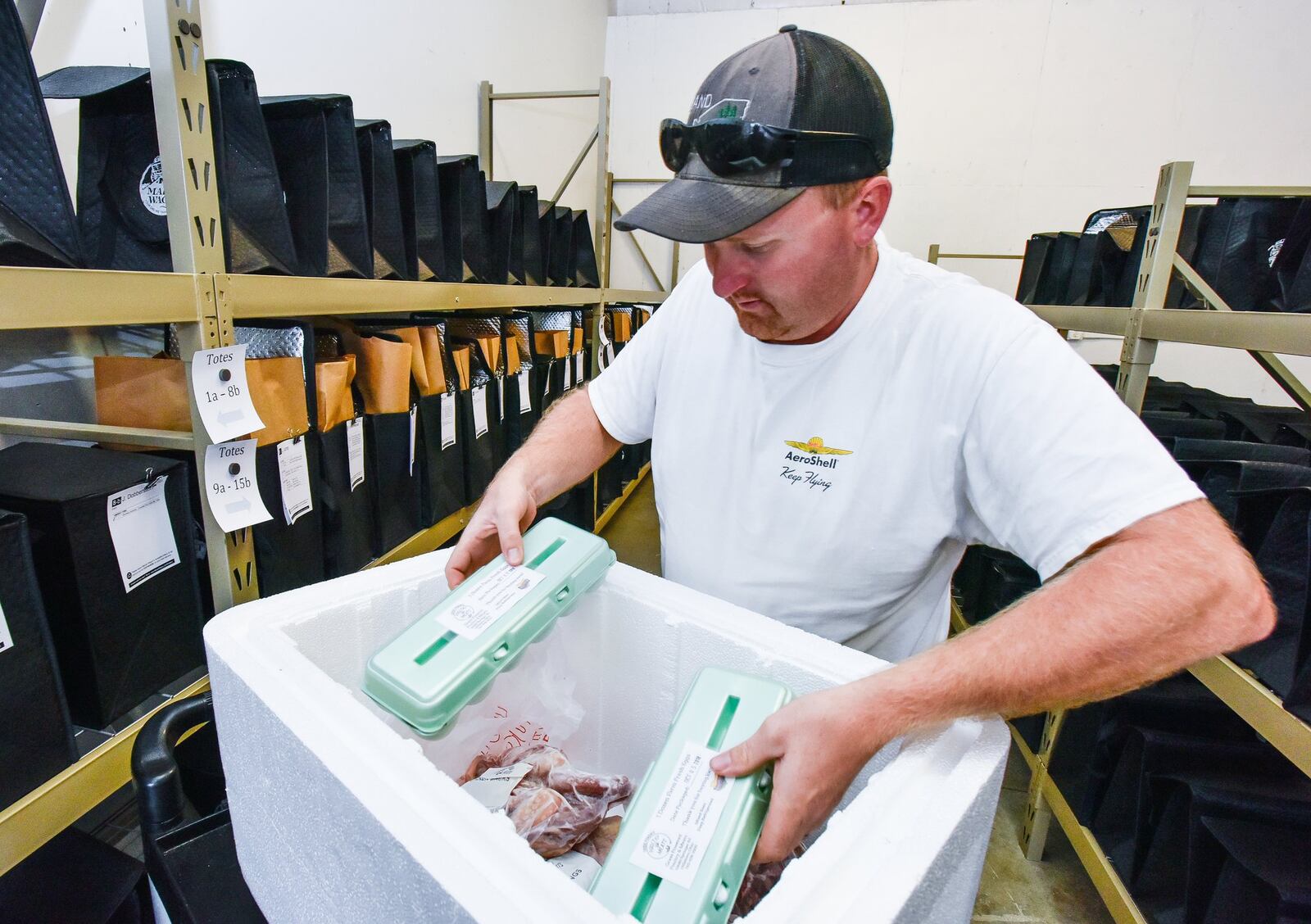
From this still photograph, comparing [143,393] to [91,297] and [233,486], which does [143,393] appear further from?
[91,297]

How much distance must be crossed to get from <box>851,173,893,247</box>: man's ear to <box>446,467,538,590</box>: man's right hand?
1.69 feet

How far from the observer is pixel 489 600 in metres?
0.60

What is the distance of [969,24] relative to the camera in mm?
3400

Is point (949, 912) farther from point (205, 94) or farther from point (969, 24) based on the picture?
point (969, 24)

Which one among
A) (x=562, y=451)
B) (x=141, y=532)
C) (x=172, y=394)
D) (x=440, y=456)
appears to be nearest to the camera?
(x=141, y=532)

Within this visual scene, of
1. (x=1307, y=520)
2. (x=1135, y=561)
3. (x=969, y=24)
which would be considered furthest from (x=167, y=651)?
(x=969, y=24)

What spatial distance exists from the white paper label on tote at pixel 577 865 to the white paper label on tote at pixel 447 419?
35.7 inches

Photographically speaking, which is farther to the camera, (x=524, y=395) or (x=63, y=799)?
(x=524, y=395)

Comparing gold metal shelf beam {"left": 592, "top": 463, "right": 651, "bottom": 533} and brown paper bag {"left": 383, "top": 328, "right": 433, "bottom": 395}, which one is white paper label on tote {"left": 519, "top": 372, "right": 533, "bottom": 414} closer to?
brown paper bag {"left": 383, "top": 328, "right": 433, "bottom": 395}

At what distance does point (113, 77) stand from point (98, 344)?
56 cm

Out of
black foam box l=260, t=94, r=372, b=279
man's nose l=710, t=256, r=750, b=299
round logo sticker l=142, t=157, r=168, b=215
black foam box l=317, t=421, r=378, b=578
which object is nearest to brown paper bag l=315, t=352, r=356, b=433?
black foam box l=317, t=421, r=378, b=578

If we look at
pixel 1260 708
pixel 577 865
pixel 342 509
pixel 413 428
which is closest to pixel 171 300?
pixel 342 509

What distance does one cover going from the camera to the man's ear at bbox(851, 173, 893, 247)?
27.9 inches

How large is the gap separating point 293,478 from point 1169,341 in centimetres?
163
